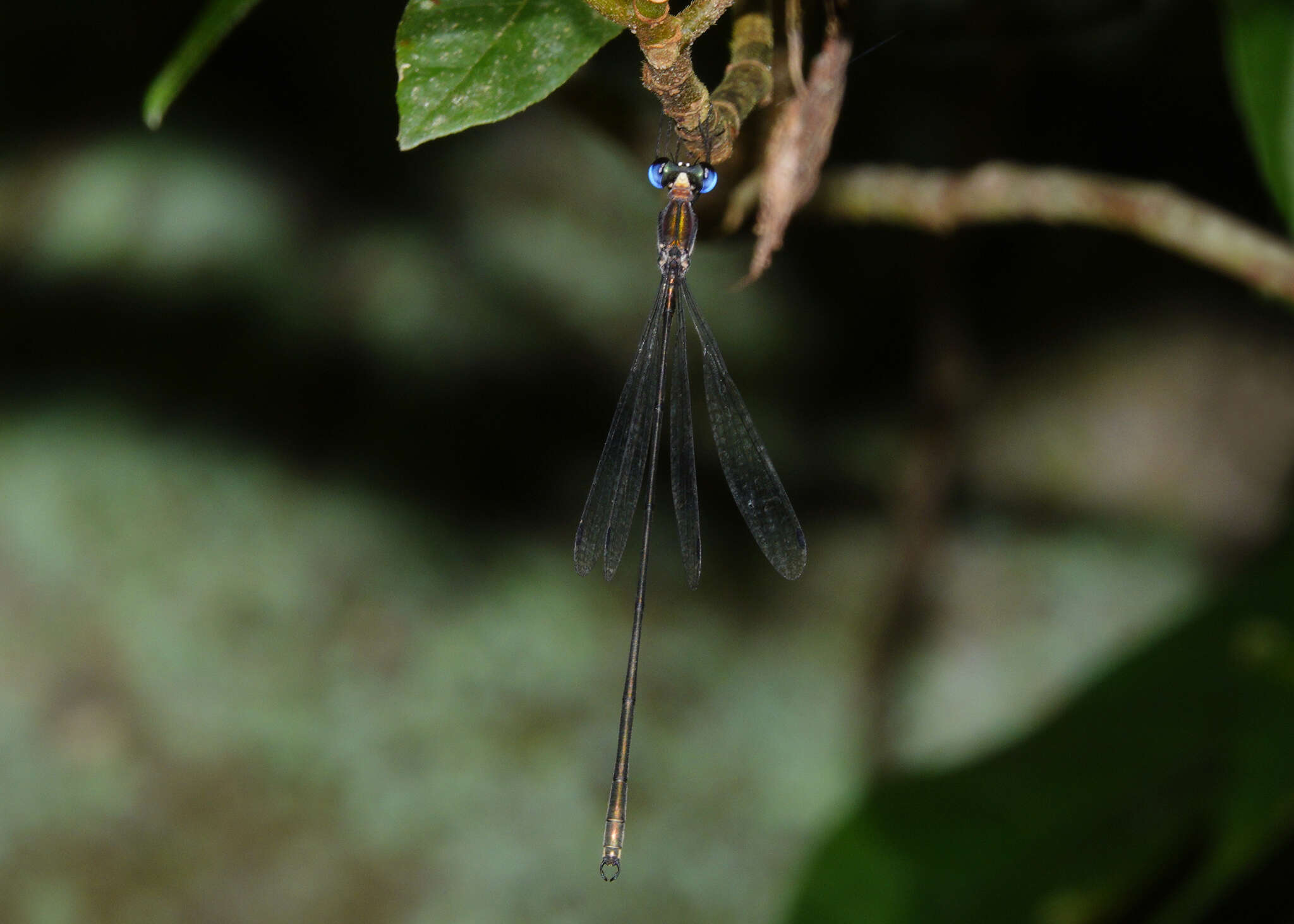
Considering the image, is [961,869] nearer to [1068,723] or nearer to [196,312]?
[1068,723]

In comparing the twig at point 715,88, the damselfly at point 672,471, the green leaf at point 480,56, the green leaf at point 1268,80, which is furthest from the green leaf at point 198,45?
the green leaf at point 1268,80

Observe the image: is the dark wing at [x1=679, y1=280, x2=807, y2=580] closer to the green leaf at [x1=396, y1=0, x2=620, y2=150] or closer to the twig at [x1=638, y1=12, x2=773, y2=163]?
the twig at [x1=638, y1=12, x2=773, y2=163]


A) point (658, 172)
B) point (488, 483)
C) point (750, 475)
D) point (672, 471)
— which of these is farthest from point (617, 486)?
point (658, 172)

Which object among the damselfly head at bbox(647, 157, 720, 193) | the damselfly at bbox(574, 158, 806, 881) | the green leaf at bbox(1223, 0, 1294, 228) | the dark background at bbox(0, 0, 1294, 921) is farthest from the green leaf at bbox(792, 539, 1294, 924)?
the damselfly head at bbox(647, 157, 720, 193)

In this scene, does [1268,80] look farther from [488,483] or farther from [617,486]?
[488,483]

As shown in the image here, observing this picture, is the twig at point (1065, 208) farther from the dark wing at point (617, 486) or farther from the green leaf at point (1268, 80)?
the dark wing at point (617, 486)
